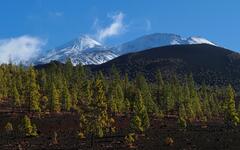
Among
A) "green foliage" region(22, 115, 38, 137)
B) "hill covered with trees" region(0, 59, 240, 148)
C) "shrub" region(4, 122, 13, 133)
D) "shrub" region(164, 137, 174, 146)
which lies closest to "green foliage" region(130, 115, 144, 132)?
"hill covered with trees" region(0, 59, 240, 148)

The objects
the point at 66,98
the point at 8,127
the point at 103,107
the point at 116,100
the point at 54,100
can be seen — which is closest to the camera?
the point at 103,107

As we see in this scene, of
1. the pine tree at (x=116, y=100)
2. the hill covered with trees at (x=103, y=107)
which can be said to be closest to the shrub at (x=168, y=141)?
the hill covered with trees at (x=103, y=107)

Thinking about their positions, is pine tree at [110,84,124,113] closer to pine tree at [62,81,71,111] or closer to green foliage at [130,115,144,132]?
pine tree at [62,81,71,111]

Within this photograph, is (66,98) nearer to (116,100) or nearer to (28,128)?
(116,100)

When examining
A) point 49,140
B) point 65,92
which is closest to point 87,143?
point 49,140

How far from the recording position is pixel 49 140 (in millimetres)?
108562

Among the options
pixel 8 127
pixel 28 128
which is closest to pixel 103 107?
pixel 28 128

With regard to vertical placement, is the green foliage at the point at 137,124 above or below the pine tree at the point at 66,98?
below

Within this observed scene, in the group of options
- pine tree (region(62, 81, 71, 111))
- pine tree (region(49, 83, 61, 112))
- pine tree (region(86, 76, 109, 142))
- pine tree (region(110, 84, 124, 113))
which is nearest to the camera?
pine tree (region(86, 76, 109, 142))

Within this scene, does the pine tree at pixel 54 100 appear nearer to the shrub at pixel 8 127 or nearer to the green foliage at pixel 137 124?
the shrub at pixel 8 127

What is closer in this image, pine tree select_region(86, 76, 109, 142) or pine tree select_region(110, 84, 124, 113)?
pine tree select_region(86, 76, 109, 142)

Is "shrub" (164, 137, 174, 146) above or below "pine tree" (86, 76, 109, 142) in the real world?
below

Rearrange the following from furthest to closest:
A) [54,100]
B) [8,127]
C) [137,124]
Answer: [54,100], [8,127], [137,124]

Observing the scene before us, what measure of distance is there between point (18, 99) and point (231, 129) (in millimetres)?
58059
